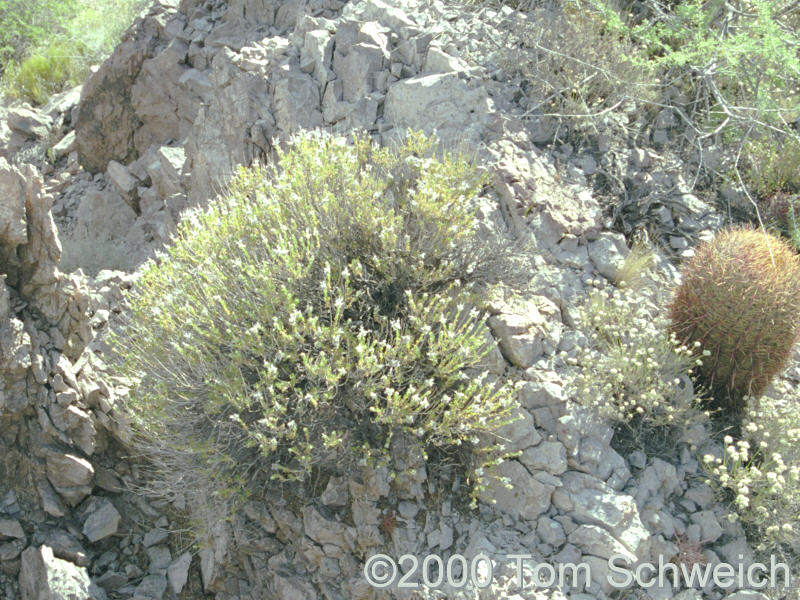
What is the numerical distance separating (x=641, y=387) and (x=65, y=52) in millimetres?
7663

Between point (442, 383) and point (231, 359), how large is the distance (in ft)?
3.76

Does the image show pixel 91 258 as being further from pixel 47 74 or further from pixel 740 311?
pixel 740 311

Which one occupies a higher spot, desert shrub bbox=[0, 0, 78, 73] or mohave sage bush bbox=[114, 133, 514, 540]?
desert shrub bbox=[0, 0, 78, 73]

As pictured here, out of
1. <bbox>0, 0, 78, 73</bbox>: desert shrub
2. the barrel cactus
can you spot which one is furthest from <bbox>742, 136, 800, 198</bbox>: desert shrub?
<bbox>0, 0, 78, 73</bbox>: desert shrub

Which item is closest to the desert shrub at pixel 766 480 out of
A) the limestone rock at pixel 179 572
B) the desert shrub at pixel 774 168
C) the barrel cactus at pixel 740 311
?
the barrel cactus at pixel 740 311

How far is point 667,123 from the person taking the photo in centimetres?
608

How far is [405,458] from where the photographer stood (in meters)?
4.16

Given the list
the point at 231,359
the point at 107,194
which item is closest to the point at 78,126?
the point at 107,194

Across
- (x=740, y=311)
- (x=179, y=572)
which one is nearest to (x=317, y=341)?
(x=179, y=572)

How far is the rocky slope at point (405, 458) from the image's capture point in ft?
13.4

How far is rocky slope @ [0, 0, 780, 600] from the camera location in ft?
13.4

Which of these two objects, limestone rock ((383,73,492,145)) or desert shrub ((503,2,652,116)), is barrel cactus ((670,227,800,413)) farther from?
limestone rock ((383,73,492,145))

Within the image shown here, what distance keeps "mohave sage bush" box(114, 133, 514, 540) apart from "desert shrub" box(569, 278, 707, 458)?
0.60 meters

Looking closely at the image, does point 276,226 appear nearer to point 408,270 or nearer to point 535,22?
point 408,270
